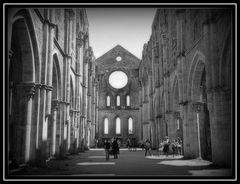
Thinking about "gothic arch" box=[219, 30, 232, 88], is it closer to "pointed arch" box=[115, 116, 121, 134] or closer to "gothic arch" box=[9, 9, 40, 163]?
"gothic arch" box=[9, 9, 40, 163]

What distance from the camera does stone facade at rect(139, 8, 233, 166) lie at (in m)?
13.7

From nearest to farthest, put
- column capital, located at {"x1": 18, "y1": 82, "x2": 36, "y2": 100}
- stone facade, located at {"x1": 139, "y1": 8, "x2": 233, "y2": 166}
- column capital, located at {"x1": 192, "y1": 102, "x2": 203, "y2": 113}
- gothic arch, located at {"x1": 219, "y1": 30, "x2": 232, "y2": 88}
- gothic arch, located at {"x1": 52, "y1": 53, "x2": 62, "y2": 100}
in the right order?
1. column capital, located at {"x1": 18, "y1": 82, "x2": 36, "y2": 100}
2. gothic arch, located at {"x1": 219, "y1": 30, "x2": 232, "y2": 88}
3. stone facade, located at {"x1": 139, "y1": 8, "x2": 233, "y2": 166}
4. column capital, located at {"x1": 192, "y1": 102, "x2": 203, "y2": 113}
5. gothic arch, located at {"x1": 52, "y1": 53, "x2": 62, "y2": 100}

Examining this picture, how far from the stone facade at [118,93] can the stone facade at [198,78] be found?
14.4 m

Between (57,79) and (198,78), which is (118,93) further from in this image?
(198,78)

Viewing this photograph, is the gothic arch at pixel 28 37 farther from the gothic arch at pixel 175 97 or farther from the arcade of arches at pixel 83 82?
the gothic arch at pixel 175 97

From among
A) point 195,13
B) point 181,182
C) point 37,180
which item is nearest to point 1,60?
point 37,180

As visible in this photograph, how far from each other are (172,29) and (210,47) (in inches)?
451

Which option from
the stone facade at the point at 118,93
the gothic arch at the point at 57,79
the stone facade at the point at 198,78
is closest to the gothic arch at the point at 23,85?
the gothic arch at the point at 57,79

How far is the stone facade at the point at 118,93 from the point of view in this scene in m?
48.1

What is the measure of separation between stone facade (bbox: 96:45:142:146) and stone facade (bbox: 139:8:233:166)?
14377 millimetres

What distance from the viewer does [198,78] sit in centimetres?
1900

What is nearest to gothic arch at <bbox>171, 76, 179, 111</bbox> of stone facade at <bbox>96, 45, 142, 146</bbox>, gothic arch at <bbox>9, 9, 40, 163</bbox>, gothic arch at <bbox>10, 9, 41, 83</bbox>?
gothic arch at <bbox>10, 9, 41, 83</bbox>

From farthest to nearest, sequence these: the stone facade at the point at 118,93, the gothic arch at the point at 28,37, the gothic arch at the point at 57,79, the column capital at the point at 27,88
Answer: the stone facade at the point at 118,93, the gothic arch at the point at 57,79, the column capital at the point at 27,88, the gothic arch at the point at 28,37

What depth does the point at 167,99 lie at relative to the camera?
26531mm
